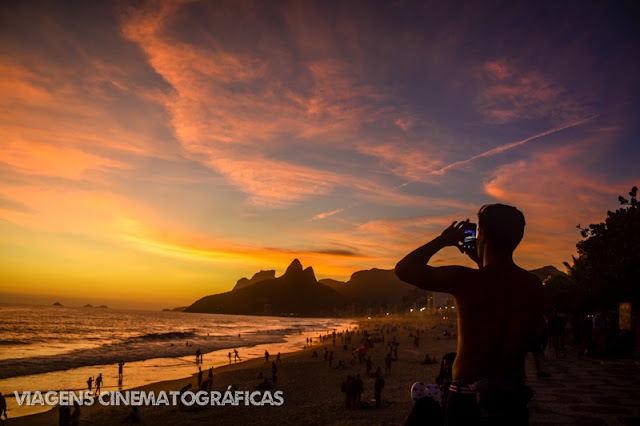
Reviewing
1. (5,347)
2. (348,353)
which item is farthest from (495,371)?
(5,347)

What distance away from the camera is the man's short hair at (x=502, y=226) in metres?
2.15

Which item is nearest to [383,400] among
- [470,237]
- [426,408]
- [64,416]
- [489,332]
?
[64,416]

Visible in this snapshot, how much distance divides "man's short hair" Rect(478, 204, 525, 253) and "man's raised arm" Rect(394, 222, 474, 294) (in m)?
0.27

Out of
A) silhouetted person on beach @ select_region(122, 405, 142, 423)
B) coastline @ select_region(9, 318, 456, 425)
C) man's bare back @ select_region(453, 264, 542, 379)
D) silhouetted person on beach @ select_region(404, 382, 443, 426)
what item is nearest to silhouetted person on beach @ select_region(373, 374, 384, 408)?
coastline @ select_region(9, 318, 456, 425)

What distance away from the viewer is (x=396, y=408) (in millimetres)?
11672

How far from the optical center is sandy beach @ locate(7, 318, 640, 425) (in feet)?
21.9

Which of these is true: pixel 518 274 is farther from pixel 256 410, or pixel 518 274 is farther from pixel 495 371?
pixel 256 410

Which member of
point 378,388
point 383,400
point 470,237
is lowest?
point 383,400

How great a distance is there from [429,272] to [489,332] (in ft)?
1.37

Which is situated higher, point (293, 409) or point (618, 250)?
point (618, 250)

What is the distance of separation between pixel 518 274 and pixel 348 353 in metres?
34.7

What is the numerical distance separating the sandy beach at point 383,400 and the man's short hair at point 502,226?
5.55 metres

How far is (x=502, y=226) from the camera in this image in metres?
2.17

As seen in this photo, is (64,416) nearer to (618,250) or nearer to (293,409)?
(293,409)
